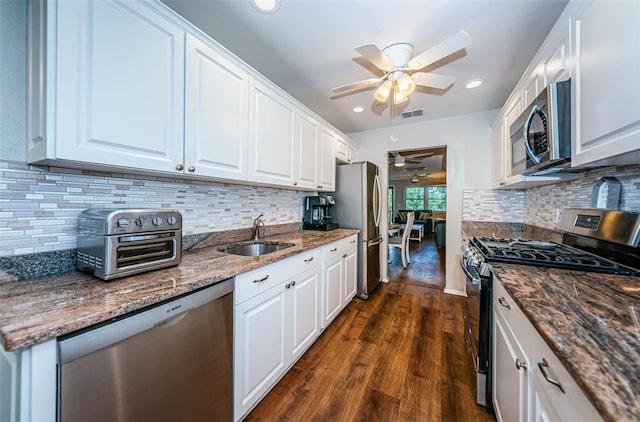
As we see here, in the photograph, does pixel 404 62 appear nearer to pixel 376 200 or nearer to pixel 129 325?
pixel 376 200

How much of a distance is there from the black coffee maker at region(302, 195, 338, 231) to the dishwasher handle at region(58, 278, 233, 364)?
181cm

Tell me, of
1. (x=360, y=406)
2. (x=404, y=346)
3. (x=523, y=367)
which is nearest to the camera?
(x=523, y=367)


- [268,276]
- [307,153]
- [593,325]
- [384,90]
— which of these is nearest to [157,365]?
[268,276]

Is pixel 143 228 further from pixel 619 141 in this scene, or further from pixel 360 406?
pixel 619 141

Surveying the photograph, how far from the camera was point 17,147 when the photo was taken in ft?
3.22

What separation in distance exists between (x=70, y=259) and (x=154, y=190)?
522mm

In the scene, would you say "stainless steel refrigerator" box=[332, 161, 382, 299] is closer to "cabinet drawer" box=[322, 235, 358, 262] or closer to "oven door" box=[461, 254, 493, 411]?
"cabinet drawer" box=[322, 235, 358, 262]

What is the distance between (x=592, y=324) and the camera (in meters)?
0.65

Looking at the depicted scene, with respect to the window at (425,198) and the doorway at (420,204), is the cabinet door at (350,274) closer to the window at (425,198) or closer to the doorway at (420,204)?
the doorway at (420,204)

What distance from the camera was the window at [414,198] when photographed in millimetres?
10422

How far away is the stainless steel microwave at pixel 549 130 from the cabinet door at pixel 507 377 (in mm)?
883

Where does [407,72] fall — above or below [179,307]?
above

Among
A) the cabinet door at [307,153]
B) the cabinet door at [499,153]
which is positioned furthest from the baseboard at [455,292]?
the cabinet door at [307,153]

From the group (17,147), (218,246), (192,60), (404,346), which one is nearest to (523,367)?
(404,346)
